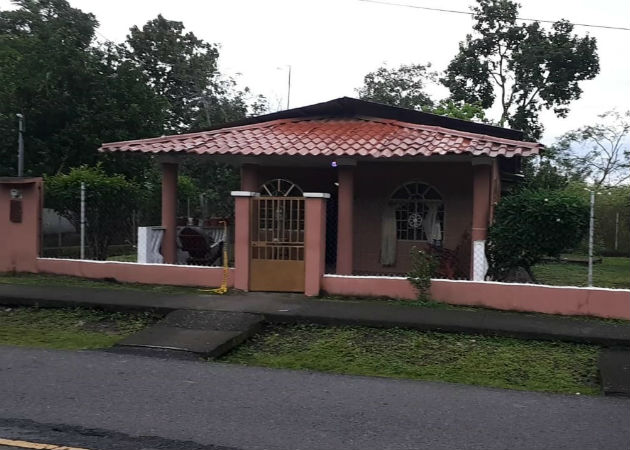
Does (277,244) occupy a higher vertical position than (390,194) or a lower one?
lower

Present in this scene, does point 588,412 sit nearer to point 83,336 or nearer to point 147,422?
point 147,422

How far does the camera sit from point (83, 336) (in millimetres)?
8141

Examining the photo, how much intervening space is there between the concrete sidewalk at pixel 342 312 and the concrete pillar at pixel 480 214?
1.46 meters

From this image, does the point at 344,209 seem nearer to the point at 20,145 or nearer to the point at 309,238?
the point at 309,238

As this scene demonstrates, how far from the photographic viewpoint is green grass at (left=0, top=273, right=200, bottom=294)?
1051 cm

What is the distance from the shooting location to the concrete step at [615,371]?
5961mm

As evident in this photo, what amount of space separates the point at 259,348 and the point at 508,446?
390cm

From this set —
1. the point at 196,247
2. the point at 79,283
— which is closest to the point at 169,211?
the point at 196,247

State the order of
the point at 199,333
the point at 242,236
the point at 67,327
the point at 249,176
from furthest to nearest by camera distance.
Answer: the point at 249,176
the point at 242,236
the point at 67,327
the point at 199,333

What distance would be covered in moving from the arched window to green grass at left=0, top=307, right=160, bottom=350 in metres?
6.27

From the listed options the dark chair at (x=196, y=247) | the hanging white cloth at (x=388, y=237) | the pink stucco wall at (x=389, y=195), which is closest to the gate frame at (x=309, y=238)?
the pink stucco wall at (x=389, y=195)

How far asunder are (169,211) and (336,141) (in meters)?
3.82

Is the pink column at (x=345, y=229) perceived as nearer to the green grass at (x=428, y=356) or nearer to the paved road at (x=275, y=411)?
the green grass at (x=428, y=356)

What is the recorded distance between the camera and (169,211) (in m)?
12.8
